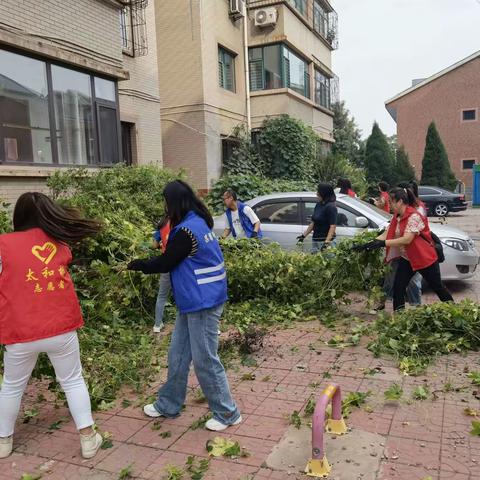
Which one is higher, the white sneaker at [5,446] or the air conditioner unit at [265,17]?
the air conditioner unit at [265,17]

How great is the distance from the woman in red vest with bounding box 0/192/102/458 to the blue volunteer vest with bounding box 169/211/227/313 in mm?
640

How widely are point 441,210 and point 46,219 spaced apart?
78.9ft

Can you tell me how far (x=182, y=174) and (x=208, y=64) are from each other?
6.65 meters

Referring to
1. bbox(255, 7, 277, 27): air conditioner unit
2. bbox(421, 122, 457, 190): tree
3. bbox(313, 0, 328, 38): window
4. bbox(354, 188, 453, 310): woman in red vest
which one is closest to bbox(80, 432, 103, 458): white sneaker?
bbox(354, 188, 453, 310): woman in red vest

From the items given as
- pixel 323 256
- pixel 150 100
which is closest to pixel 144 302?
pixel 323 256

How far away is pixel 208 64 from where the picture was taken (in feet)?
50.8

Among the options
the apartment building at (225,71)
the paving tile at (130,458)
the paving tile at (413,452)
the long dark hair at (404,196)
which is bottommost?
the paving tile at (130,458)

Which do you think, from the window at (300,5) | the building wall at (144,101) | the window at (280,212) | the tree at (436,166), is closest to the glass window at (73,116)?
the building wall at (144,101)

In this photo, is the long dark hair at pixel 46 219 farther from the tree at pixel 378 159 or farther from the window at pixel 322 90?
the tree at pixel 378 159

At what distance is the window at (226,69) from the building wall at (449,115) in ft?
82.0

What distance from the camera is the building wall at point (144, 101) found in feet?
39.4

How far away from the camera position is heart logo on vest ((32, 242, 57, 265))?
3.22 metres

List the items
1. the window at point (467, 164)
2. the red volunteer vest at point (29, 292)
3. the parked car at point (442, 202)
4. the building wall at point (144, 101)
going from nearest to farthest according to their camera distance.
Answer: the red volunteer vest at point (29, 292), the building wall at point (144, 101), the parked car at point (442, 202), the window at point (467, 164)

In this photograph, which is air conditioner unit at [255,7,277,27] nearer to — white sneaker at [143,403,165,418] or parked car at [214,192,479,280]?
parked car at [214,192,479,280]
